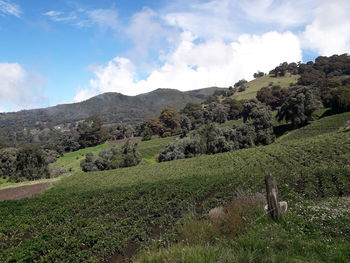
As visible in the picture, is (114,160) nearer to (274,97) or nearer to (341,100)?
(341,100)

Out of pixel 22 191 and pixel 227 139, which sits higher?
pixel 227 139

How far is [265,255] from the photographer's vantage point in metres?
5.35

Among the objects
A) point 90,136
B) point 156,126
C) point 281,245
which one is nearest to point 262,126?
point 156,126

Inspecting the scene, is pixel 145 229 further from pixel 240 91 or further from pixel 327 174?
pixel 240 91

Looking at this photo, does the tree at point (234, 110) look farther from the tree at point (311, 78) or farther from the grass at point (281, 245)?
the grass at point (281, 245)

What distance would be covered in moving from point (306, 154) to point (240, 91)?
121521 millimetres

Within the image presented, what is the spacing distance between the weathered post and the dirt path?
36.3 m

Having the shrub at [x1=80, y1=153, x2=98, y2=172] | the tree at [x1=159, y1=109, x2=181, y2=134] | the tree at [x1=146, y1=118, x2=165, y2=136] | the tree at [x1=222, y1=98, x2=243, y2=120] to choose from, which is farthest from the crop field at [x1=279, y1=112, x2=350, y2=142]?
the tree at [x1=146, y1=118, x2=165, y2=136]

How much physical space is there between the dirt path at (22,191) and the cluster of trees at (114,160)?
68.5 feet

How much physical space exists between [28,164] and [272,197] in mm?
61233

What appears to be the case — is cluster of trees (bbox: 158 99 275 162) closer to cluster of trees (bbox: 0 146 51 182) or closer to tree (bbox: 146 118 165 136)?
cluster of trees (bbox: 0 146 51 182)

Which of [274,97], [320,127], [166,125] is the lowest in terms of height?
[320,127]

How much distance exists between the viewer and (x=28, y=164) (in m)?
56.0

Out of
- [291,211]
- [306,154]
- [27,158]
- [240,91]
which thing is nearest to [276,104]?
[240,91]
